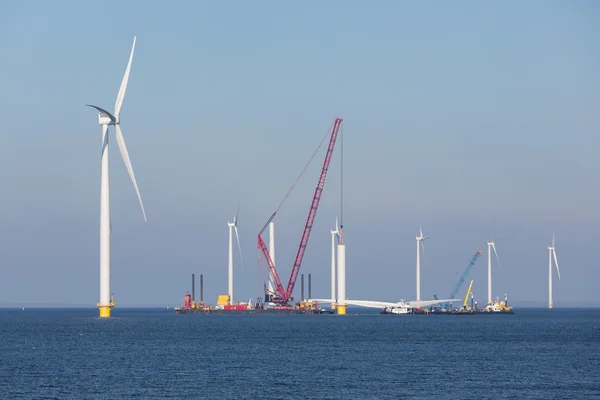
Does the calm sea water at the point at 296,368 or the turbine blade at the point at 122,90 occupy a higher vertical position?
the turbine blade at the point at 122,90

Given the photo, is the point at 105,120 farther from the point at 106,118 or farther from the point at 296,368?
the point at 296,368

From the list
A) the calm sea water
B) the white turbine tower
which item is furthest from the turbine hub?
the calm sea water

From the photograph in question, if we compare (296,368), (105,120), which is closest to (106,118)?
(105,120)

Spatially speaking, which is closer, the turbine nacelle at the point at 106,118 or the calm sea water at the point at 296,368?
the calm sea water at the point at 296,368

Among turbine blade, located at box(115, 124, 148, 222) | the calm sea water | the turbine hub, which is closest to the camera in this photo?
the calm sea water

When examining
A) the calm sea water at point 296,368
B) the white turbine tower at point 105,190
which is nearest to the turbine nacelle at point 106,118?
the white turbine tower at point 105,190

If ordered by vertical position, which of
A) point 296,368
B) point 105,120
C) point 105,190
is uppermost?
point 105,120

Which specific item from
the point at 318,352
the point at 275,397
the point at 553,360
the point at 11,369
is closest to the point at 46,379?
the point at 11,369

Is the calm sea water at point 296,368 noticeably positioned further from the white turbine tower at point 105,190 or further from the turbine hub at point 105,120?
the turbine hub at point 105,120

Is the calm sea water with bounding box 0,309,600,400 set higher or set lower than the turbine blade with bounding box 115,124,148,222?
lower

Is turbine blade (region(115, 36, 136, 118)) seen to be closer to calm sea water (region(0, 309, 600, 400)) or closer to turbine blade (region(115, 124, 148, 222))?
turbine blade (region(115, 124, 148, 222))

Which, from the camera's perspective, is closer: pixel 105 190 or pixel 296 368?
pixel 296 368

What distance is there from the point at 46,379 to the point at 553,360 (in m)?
57.3

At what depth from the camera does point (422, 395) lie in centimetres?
8231
